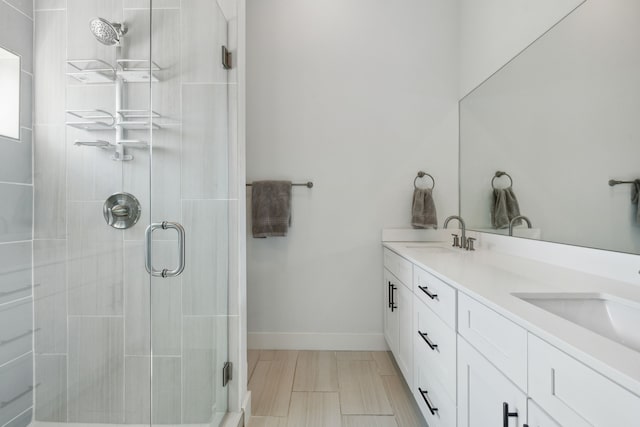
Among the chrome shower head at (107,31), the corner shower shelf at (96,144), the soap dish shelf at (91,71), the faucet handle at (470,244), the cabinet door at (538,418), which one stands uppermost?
the chrome shower head at (107,31)

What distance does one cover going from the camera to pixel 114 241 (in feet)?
3.54

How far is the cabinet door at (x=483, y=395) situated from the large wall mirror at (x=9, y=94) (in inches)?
57.2

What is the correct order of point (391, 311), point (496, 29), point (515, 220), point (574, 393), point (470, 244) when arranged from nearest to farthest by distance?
1. point (574, 393)
2. point (515, 220)
3. point (496, 29)
4. point (470, 244)
5. point (391, 311)

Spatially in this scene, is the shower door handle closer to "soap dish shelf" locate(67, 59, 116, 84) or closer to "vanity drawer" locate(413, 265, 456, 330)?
"soap dish shelf" locate(67, 59, 116, 84)

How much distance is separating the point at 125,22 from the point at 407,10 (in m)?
2.16

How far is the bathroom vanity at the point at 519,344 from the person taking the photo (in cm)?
61

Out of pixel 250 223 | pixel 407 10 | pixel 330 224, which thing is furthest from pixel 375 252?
pixel 407 10

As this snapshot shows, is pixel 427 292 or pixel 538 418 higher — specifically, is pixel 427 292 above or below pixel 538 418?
above

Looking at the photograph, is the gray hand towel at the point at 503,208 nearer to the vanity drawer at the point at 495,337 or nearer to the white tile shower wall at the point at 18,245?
the vanity drawer at the point at 495,337

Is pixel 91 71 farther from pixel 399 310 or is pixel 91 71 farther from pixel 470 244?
pixel 470 244

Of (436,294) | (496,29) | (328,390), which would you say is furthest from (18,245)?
(496,29)

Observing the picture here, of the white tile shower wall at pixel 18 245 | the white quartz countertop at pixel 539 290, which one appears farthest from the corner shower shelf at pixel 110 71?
the white quartz countertop at pixel 539 290

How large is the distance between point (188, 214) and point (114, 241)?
1.00ft

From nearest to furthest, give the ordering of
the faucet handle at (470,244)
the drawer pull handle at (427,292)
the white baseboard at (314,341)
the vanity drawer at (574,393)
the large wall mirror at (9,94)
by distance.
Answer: the vanity drawer at (574,393)
the large wall mirror at (9,94)
the drawer pull handle at (427,292)
the faucet handle at (470,244)
the white baseboard at (314,341)
